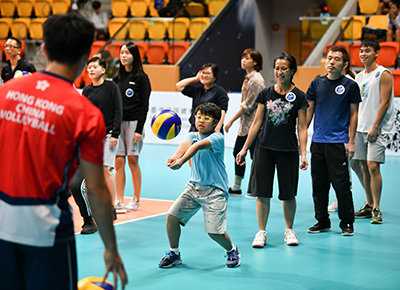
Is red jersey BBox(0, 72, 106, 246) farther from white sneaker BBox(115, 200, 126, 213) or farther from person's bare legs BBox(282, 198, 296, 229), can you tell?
white sneaker BBox(115, 200, 126, 213)

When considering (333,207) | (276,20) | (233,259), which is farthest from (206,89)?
(276,20)

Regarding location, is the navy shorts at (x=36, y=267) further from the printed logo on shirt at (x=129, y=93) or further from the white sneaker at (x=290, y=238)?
the printed logo on shirt at (x=129, y=93)

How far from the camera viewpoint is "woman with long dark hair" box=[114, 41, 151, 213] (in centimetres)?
674

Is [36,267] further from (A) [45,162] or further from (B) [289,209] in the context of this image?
(B) [289,209]

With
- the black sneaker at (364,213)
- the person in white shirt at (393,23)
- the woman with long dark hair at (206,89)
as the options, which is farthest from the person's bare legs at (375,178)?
the person in white shirt at (393,23)

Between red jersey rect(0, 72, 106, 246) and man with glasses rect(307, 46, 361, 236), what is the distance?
13.7 ft

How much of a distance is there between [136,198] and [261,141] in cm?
217

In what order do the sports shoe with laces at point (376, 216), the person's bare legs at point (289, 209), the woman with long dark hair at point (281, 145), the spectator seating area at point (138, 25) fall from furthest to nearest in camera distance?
the spectator seating area at point (138, 25)
the sports shoe with laces at point (376, 216)
the person's bare legs at point (289, 209)
the woman with long dark hair at point (281, 145)

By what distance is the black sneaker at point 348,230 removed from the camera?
5.87 meters

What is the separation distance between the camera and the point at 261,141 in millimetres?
5586

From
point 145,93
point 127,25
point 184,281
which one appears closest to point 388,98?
point 145,93

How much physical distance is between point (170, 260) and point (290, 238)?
140 cm

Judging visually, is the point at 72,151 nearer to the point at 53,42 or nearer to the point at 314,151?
the point at 53,42

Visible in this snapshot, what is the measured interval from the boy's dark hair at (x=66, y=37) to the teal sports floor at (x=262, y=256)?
7.81ft
